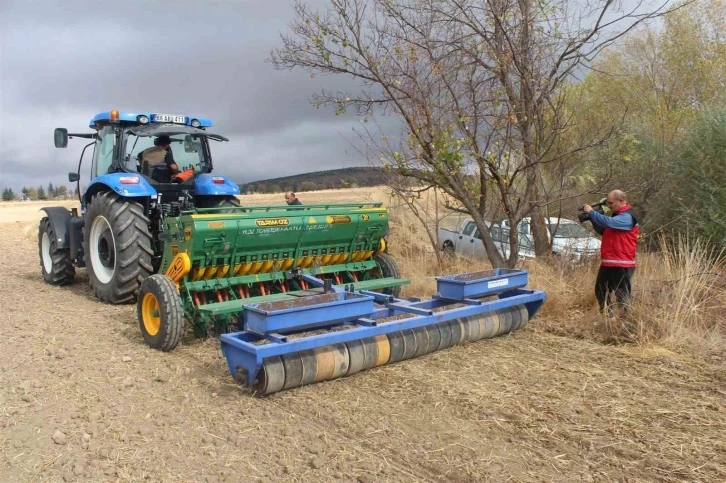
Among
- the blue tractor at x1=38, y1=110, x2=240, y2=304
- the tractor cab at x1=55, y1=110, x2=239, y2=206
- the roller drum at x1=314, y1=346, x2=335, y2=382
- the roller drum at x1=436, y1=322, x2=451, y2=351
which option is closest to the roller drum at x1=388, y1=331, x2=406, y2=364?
the roller drum at x1=436, y1=322, x2=451, y2=351

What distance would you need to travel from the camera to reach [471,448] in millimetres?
3525

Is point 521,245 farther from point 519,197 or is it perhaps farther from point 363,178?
point 363,178

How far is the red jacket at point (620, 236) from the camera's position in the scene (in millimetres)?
6168

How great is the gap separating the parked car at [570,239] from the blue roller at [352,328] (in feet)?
9.58

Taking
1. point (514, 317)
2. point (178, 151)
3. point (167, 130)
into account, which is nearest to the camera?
point (514, 317)

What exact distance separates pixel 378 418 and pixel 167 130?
5.16 metres

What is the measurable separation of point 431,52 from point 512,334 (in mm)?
3716

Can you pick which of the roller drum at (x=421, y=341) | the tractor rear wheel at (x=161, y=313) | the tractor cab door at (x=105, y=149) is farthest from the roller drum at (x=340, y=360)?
the tractor cab door at (x=105, y=149)

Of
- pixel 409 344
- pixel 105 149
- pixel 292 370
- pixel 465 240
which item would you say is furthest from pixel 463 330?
pixel 465 240

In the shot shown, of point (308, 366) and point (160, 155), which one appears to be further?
point (160, 155)

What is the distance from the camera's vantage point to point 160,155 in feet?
26.2

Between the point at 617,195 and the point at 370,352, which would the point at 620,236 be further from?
the point at 370,352

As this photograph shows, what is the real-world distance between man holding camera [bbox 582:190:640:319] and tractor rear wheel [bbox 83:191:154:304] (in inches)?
188

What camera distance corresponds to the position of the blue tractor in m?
6.88
